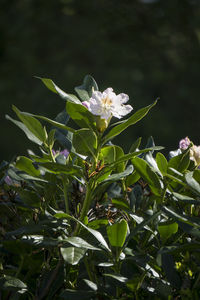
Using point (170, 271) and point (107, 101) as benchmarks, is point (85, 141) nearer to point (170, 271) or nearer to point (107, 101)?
A: point (107, 101)

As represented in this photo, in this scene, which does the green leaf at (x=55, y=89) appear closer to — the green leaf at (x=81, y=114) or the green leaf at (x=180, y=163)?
the green leaf at (x=81, y=114)

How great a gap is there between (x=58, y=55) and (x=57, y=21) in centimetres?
60

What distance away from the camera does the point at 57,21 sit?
21.7ft

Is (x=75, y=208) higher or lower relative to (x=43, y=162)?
lower

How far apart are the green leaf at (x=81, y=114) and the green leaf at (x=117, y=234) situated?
164 millimetres

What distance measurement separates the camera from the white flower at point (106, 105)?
30.2 inches

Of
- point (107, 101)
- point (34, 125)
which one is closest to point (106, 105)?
point (107, 101)

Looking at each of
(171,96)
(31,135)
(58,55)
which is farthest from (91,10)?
(31,135)

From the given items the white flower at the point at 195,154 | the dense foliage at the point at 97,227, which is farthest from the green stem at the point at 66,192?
the white flower at the point at 195,154

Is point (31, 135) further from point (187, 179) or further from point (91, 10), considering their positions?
point (91, 10)

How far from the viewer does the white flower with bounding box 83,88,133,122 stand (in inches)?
30.2

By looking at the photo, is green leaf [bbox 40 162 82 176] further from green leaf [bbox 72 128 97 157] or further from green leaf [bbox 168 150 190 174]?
green leaf [bbox 168 150 190 174]

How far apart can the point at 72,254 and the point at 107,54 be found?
5801 mm

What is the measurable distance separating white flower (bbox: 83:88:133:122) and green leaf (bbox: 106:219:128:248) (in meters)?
0.18
